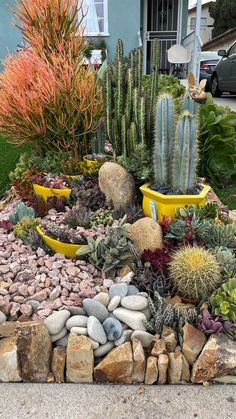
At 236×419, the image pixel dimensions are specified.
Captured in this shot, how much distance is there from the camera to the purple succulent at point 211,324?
2.27m

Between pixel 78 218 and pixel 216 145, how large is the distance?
2196 mm

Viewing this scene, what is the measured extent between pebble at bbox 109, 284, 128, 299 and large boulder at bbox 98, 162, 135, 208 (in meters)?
1.01

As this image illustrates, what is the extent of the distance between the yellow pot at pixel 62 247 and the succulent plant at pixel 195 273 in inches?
29.2

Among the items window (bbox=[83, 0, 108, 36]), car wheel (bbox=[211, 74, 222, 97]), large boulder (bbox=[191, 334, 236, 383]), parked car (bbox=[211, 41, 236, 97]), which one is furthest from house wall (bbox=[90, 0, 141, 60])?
large boulder (bbox=[191, 334, 236, 383])

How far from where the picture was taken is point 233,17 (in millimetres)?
35875

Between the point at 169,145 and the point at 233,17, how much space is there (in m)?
37.5

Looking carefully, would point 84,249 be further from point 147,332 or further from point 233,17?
point 233,17

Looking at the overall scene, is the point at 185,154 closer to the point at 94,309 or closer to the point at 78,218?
the point at 78,218

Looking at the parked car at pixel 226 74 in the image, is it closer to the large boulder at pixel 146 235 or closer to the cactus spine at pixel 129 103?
the cactus spine at pixel 129 103

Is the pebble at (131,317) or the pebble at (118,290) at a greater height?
the pebble at (118,290)

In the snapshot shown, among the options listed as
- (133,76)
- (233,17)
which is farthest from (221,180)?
(233,17)

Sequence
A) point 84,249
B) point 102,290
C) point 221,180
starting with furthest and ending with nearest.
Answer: point 221,180
point 84,249
point 102,290

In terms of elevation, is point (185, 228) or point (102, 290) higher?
point (185, 228)

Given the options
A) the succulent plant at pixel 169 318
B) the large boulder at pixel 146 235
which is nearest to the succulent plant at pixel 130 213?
the large boulder at pixel 146 235
